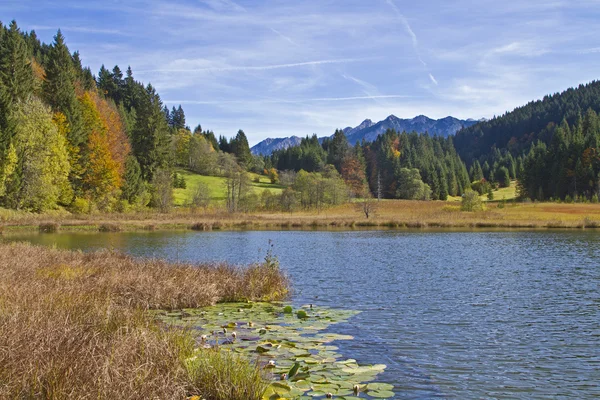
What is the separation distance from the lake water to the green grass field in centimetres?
6022

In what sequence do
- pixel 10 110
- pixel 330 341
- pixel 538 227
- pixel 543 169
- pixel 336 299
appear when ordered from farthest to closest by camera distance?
1. pixel 543 169
2. pixel 538 227
3. pixel 10 110
4. pixel 336 299
5. pixel 330 341

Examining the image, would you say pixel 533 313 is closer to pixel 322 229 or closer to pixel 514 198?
pixel 322 229

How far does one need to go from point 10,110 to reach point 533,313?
5525cm

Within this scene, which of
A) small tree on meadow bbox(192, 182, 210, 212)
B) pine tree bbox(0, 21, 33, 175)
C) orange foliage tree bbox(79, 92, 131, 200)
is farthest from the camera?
small tree on meadow bbox(192, 182, 210, 212)

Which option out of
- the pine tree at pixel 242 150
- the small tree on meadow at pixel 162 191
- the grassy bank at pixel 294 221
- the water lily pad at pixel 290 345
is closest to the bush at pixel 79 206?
the grassy bank at pixel 294 221

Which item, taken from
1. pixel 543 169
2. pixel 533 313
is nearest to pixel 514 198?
pixel 543 169

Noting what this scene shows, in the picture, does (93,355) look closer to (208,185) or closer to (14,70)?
(14,70)

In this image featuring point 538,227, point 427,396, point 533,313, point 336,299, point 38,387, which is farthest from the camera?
point 538,227

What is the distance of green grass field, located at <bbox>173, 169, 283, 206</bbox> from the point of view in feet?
310

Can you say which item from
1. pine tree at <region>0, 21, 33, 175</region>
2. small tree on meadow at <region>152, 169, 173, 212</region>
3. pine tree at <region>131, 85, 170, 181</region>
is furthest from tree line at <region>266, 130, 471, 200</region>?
pine tree at <region>0, 21, 33, 175</region>

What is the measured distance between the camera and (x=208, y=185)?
11169cm

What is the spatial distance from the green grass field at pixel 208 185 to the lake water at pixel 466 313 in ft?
198

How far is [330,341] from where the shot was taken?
12.2m

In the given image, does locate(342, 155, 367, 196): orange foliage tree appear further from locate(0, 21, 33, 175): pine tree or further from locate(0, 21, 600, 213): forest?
locate(0, 21, 33, 175): pine tree
